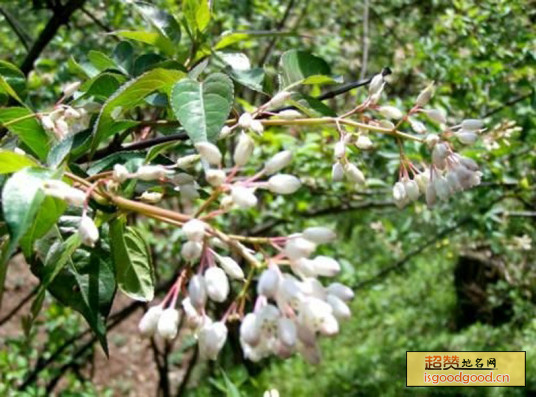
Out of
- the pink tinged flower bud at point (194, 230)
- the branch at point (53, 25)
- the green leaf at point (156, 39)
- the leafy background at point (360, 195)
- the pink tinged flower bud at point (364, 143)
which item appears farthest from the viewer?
the leafy background at point (360, 195)

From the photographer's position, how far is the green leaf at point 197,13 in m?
0.95

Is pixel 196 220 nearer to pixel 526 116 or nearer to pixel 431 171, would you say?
pixel 431 171

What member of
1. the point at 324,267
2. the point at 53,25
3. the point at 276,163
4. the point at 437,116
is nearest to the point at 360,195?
the point at 53,25

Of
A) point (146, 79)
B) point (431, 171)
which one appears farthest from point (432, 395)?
point (146, 79)

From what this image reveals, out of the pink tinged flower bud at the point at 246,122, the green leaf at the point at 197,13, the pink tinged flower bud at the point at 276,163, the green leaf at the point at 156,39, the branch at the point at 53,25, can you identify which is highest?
the branch at the point at 53,25

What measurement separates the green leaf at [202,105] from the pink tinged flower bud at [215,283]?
134 millimetres

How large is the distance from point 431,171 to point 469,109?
1772 millimetres

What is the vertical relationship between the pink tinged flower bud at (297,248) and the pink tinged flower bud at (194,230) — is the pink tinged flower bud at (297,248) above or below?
below

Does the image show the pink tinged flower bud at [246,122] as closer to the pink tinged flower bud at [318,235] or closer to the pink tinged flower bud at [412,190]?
the pink tinged flower bud at [318,235]

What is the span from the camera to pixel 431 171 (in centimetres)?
90

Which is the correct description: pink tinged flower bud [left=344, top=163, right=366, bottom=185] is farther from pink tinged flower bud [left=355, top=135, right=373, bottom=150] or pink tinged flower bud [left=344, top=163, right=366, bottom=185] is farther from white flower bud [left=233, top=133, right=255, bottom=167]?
white flower bud [left=233, top=133, right=255, bottom=167]

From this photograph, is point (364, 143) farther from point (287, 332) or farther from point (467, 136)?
point (287, 332)

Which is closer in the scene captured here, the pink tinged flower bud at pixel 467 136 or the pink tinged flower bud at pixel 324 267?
the pink tinged flower bud at pixel 324 267

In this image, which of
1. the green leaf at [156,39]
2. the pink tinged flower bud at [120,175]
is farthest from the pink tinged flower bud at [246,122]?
the green leaf at [156,39]
